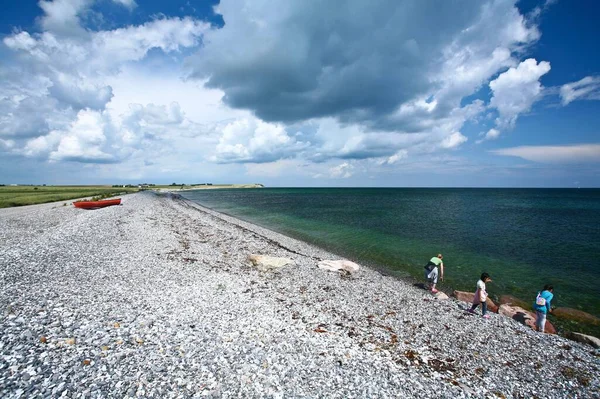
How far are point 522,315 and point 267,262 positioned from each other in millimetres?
17431

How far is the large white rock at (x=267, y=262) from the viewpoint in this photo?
2169cm

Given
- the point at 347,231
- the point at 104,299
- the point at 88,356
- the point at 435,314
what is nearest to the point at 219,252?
the point at 104,299

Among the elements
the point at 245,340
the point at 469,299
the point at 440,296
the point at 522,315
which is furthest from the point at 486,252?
the point at 245,340

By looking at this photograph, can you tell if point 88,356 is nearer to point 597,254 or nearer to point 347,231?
point 347,231

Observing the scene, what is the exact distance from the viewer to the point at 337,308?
1487cm

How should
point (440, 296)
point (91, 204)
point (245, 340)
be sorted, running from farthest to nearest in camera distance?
point (91, 204) < point (440, 296) < point (245, 340)

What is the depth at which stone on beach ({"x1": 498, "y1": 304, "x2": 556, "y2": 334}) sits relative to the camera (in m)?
14.8

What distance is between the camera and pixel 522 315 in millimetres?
15672

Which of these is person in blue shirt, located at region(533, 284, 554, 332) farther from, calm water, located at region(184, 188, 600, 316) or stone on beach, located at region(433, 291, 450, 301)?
calm water, located at region(184, 188, 600, 316)

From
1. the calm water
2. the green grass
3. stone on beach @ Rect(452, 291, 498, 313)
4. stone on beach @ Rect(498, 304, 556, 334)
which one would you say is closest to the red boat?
the green grass

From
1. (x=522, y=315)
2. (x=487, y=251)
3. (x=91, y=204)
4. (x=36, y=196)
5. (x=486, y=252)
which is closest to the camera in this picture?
(x=522, y=315)

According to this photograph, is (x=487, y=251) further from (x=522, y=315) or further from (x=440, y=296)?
(x=440, y=296)

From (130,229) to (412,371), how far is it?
33491 mm

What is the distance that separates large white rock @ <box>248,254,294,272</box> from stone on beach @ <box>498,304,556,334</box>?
49.9 feet
